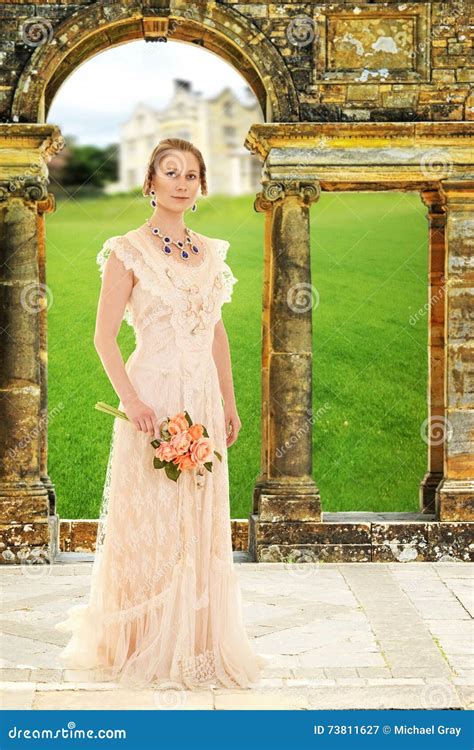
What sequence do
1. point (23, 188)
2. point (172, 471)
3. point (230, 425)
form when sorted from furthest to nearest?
point (23, 188) → point (230, 425) → point (172, 471)

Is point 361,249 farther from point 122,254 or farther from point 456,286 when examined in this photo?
point 122,254

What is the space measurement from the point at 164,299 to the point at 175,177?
1.76ft

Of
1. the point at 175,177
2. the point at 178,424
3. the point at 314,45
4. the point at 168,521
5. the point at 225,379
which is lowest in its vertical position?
the point at 168,521

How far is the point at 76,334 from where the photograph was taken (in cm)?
1474

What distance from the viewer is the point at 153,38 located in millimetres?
9812

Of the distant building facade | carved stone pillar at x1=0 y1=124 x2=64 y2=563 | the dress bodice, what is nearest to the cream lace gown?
the dress bodice

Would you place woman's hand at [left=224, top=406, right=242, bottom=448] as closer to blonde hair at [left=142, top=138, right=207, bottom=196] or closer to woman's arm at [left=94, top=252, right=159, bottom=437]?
woman's arm at [left=94, top=252, right=159, bottom=437]

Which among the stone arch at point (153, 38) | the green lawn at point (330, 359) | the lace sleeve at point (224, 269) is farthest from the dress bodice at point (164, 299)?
the green lawn at point (330, 359)

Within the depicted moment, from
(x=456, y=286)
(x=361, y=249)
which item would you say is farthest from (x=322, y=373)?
(x=456, y=286)

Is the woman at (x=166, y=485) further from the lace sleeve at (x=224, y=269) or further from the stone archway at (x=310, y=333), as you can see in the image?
the stone archway at (x=310, y=333)

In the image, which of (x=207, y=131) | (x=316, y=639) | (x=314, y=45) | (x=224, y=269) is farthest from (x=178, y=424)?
(x=207, y=131)

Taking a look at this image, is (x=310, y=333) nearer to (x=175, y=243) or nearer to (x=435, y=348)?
(x=435, y=348)

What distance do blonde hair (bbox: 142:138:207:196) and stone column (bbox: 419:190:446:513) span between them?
501cm

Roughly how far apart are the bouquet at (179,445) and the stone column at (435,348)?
17.4 ft
